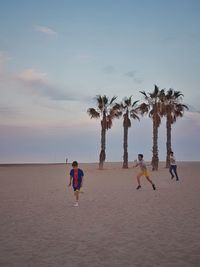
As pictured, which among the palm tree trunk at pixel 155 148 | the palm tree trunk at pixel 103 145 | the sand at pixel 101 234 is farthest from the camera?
the palm tree trunk at pixel 103 145

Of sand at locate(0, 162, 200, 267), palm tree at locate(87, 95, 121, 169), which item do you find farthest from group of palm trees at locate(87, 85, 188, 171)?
sand at locate(0, 162, 200, 267)

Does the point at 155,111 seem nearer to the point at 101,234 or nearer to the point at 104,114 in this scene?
the point at 104,114

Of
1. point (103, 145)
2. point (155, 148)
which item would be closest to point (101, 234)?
point (155, 148)

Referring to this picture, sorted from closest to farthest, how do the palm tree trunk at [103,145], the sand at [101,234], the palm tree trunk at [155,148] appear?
the sand at [101,234] < the palm tree trunk at [155,148] < the palm tree trunk at [103,145]

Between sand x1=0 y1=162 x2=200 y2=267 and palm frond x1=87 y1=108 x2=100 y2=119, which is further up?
palm frond x1=87 y1=108 x2=100 y2=119

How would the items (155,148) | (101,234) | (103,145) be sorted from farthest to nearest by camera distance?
(103,145) < (155,148) < (101,234)

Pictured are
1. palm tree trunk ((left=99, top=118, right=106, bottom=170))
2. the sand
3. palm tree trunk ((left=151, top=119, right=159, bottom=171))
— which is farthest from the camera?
palm tree trunk ((left=99, top=118, right=106, bottom=170))

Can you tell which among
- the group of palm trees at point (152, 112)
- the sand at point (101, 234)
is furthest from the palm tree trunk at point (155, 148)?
the sand at point (101, 234)

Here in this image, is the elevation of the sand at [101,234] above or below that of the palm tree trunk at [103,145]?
below

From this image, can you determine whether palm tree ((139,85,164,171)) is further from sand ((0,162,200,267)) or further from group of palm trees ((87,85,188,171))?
sand ((0,162,200,267))

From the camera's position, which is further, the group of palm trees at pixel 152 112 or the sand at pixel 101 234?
the group of palm trees at pixel 152 112

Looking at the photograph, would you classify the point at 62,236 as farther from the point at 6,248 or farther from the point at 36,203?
the point at 36,203

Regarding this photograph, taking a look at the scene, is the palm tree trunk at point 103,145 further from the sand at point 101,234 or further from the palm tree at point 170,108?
the sand at point 101,234

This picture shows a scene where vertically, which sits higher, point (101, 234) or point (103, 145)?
point (103, 145)
